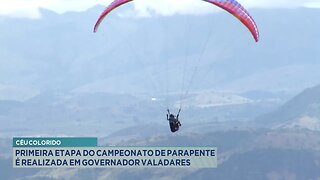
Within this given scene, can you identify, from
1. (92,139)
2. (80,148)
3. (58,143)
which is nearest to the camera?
(92,139)

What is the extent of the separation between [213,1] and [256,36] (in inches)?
256

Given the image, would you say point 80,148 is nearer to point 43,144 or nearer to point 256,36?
point 43,144

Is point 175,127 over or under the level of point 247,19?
under

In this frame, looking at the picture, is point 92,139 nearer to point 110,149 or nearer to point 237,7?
point 110,149

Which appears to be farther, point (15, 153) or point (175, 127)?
point (15, 153)

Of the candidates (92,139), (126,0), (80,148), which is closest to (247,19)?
(126,0)

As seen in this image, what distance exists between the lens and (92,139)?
120625 mm

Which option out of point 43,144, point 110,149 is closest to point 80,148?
point 110,149

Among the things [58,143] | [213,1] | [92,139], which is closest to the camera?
[213,1]

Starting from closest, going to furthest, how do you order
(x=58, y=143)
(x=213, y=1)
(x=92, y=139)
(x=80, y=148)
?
1. (x=213, y=1)
2. (x=92, y=139)
3. (x=58, y=143)
4. (x=80, y=148)

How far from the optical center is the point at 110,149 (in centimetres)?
13725

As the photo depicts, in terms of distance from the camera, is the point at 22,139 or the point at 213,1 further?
the point at 22,139

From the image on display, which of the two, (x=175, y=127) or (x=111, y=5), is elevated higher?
(x=111, y=5)

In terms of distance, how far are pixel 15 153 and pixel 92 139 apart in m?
28.0
